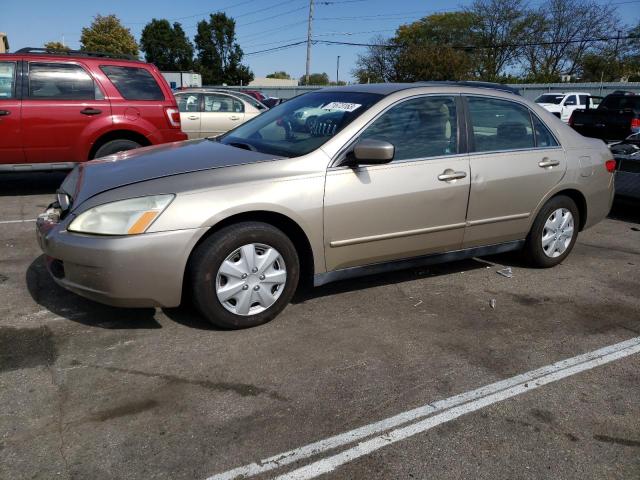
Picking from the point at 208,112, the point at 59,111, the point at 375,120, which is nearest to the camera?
the point at 375,120

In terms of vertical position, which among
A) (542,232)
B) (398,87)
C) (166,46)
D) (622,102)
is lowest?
(542,232)

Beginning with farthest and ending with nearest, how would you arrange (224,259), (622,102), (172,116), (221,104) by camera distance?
(622,102) → (221,104) → (172,116) → (224,259)

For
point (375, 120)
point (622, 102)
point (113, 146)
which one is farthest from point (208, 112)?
point (622, 102)

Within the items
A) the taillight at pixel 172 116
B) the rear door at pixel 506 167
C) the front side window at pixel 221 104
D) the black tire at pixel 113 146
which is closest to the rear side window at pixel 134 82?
the taillight at pixel 172 116

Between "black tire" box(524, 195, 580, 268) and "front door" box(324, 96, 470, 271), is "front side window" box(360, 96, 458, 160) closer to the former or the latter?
"front door" box(324, 96, 470, 271)

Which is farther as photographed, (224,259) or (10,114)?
(10,114)

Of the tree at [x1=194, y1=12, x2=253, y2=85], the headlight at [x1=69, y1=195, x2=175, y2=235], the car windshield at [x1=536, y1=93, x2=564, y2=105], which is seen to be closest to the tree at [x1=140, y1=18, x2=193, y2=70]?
the tree at [x1=194, y1=12, x2=253, y2=85]

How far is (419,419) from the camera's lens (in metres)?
2.71

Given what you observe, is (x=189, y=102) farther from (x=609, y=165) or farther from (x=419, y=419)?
(x=419, y=419)

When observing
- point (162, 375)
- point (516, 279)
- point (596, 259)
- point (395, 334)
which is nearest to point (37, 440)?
point (162, 375)

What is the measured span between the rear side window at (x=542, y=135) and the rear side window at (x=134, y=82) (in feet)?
16.6

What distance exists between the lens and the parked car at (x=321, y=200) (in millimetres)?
3264

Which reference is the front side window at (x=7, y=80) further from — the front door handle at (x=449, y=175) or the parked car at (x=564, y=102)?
the parked car at (x=564, y=102)

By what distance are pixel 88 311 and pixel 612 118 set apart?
1532 centimetres
